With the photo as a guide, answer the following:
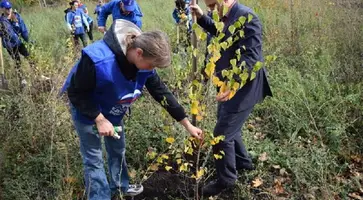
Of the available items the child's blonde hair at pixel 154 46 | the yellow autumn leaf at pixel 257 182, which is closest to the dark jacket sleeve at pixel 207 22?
the child's blonde hair at pixel 154 46

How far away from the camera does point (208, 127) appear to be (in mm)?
3508

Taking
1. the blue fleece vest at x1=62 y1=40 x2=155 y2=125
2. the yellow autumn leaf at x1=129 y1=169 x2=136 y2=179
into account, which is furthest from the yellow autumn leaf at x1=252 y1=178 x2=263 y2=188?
the blue fleece vest at x1=62 y1=40 x2=155 y2=125

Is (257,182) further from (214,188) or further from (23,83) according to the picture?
(23,83)

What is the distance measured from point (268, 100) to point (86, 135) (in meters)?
2.50

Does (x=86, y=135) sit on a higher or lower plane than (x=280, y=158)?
higher

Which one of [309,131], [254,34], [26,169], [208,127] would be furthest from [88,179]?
[309,131]

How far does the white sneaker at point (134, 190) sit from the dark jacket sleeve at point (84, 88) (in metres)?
1.03

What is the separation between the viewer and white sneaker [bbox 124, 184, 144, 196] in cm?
296

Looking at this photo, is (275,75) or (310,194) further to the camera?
(275,75)

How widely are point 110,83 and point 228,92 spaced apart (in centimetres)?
78

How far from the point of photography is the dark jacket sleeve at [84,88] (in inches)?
79.4

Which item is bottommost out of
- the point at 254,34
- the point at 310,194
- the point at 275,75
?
the point at 310,194

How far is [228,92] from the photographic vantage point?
2264 millimetres

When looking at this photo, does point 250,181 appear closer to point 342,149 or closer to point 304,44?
point 342,149
